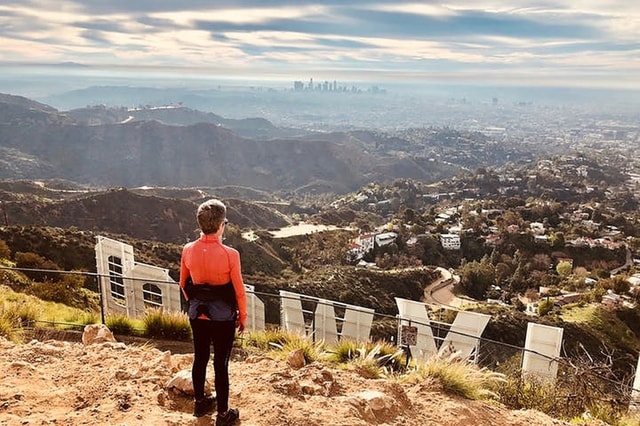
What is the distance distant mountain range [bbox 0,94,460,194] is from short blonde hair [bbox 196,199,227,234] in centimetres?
13704

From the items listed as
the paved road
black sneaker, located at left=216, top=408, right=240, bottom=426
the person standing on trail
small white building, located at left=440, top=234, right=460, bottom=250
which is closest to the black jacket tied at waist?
the person standing on trail

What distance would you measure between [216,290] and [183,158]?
170388mm

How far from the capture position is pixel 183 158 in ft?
547

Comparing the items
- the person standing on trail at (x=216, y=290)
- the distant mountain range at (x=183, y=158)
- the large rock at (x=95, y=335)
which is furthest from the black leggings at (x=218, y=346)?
the distant mountain range at (x=183, y=158)

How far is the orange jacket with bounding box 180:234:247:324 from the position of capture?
11.4 feet

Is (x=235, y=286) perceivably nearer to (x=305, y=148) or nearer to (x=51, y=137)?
(x=305, y=148)

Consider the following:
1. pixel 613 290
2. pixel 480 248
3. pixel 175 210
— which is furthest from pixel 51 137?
pixel 613 290

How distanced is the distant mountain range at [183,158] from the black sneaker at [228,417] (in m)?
137

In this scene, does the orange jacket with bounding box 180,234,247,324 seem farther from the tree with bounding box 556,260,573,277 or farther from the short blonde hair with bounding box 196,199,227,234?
the tree with bounding box 556,260,573,277

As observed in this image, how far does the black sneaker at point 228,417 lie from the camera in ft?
11.8

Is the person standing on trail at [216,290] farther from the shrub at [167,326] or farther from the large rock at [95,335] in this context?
the shrub at [167,326]

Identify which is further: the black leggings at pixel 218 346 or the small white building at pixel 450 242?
the small white building at pixel 450 242

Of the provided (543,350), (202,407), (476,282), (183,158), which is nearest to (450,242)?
(476,282)

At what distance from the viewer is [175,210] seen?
6025 cm
